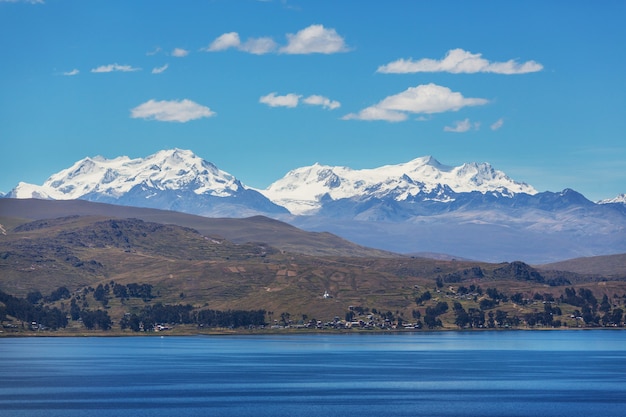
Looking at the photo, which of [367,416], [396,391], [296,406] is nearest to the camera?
[367,416]

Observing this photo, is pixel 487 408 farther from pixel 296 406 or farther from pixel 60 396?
pixel 60 396

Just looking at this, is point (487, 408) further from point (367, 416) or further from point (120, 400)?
point (120, 400)

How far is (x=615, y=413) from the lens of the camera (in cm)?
15675

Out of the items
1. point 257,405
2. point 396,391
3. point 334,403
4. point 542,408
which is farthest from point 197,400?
point 542,408

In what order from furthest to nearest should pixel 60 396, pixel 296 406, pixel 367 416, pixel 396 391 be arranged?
pixel 396 391, pixel 60 396, pixel 296 406, pixel 367 416

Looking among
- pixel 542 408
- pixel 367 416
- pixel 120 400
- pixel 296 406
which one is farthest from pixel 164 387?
pixel 542 408

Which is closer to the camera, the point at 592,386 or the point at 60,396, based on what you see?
the point at 60,396

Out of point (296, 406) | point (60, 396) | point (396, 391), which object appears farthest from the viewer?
point (396, 391)

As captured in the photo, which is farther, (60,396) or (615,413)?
(60,396)

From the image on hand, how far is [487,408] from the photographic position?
6417 inches

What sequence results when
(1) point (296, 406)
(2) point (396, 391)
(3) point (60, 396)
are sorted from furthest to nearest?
(2) point (396, 391), (3) point (60, 396), (1) point (296, 406)

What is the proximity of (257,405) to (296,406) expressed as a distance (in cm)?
635

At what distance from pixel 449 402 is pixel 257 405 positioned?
102 ft

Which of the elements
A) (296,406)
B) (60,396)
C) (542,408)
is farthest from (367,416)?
(60,396)
